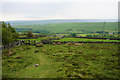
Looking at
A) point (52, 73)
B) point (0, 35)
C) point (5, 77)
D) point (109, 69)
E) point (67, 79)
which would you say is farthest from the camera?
point (0, 35)

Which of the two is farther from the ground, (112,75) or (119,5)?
(119,5)

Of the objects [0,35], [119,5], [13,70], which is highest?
[119,5]

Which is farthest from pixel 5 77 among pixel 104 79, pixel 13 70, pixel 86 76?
pixel 104 79

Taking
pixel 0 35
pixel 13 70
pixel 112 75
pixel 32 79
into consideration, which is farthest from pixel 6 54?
pixel 112 75

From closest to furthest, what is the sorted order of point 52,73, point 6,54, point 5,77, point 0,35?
point 5,77 → point 52,73 → point 6,54 → point 0,35

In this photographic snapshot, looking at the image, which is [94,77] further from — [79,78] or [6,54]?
[6,54]

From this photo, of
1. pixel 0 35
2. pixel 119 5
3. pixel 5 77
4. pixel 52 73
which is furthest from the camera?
pixel 0 35

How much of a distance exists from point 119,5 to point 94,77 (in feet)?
61.3

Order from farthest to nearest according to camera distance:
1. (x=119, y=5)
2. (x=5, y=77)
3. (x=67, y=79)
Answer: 1. (x=119, y=5)
2. (x=5, y=77)
3. (x=67, y=79)

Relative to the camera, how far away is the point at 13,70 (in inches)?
666

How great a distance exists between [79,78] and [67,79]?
1483mm

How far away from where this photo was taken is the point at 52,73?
598 inches

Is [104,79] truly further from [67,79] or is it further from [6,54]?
[6,54]

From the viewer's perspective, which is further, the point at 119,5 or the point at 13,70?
the point at 119,5
